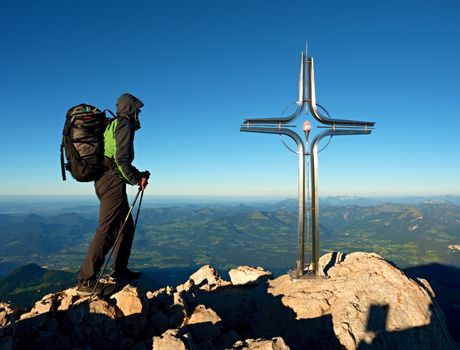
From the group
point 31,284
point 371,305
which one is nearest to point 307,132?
point 371,305

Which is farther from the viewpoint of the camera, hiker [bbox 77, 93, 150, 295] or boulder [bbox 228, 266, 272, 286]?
boulder [bbox 228, 266, 272, 286]

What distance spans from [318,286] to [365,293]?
177 cm

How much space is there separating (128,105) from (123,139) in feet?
3.32

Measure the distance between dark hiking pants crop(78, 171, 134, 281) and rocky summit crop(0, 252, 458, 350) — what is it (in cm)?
92

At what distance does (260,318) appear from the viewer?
10.4 metres

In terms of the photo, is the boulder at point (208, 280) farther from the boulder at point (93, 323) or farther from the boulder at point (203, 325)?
the boulder at point (93, 323)

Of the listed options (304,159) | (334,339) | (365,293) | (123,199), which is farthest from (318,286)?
(123,199)

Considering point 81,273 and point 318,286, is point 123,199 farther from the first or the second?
point 318,286

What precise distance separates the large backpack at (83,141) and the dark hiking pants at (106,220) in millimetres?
470

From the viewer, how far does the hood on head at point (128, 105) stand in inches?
315

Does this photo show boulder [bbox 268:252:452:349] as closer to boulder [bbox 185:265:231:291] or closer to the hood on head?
boulder [bbox 185:265:231:291]

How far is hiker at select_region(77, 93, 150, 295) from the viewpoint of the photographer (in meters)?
7.73

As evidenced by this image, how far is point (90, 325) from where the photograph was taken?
7301mm

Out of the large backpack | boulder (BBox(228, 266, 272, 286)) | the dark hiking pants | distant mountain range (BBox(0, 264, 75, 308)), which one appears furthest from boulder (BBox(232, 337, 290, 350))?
distant mountain range (BBox(0, 264, 75, 308))
